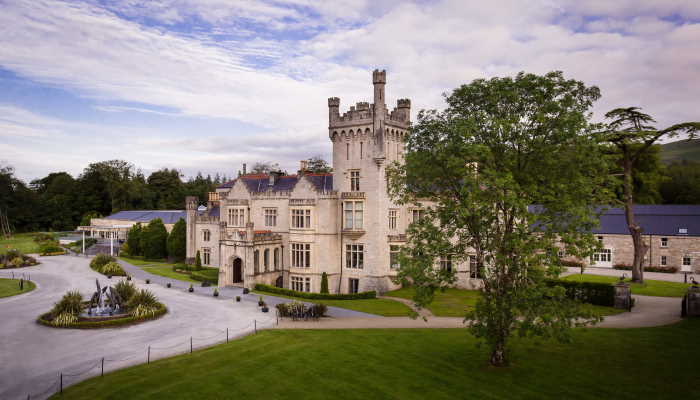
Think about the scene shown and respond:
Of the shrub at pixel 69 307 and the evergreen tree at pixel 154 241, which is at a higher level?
the evergreen tree at pixel 154 241

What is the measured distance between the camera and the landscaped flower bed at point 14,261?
54750mm

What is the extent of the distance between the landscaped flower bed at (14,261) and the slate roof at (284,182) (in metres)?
32.5

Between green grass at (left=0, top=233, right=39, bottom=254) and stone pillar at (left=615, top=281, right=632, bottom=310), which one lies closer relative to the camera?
stone pillar at (left=615, top=281, right=632, bottom=310)

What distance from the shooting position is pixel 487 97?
61.0 feet

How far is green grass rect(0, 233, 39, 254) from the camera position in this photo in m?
71.6

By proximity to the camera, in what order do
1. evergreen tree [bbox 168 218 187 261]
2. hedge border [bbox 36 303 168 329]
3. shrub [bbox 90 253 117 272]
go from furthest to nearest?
1. evergreen tree [bbox 168 218 187 261]
2. shrub [bbox 90 253 117 272]
3. hedge border [bbox 36 303 168 329]

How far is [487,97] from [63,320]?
2989 centimetres

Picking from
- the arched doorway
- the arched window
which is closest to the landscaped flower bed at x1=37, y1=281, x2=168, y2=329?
the arched window

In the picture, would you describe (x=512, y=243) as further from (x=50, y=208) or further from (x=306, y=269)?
(x=50, y=208)

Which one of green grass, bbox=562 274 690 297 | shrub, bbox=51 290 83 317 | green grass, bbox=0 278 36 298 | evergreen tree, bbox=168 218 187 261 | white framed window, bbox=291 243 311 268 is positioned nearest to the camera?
shrub, bbox=51 290 83 317

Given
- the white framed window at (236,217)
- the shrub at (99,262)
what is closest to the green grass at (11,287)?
the shrub at (99,262)

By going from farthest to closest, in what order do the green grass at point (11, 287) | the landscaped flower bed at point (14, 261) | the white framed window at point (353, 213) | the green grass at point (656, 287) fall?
1. the landscaped flower bed at point (14, 261)
2. the white framed window at point (353, 213)
3. the green grass at point (11, 287)
4. the green grass at point (656, 287)

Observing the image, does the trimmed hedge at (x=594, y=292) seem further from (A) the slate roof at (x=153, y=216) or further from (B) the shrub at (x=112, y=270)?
(A) the slate roof at (x=153, y=216)

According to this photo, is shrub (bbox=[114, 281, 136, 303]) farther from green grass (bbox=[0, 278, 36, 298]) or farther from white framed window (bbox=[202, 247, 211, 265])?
white framed window (bbox=[202, 247, 211, 265])
